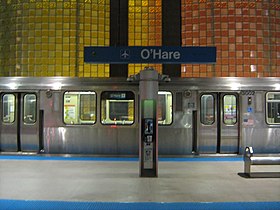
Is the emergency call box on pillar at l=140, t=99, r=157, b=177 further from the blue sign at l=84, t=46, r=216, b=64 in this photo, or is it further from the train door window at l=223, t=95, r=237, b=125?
the train door window at l=223, t=95, r=237, b=125

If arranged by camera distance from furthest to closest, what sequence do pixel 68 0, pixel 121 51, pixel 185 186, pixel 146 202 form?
pixel 68 0
pixel 121 51
pixel 185 186
pixel 146 202

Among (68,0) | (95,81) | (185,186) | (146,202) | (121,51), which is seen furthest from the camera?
(68,0)

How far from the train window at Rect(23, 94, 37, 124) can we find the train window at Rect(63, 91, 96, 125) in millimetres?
1009

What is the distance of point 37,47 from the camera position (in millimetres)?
13711

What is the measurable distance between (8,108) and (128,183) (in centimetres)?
564

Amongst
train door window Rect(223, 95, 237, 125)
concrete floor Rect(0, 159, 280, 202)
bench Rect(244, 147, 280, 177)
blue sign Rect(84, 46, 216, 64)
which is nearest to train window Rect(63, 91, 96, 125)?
concrete floor Rect(0, 159, 280, 202)

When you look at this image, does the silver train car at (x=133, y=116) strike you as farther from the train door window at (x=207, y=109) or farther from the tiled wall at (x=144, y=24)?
the tiled wall at (x=144, y=24)

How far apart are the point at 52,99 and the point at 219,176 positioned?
559cm

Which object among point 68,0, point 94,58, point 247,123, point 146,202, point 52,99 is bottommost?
point 146,202

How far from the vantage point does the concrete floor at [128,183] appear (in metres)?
6.29

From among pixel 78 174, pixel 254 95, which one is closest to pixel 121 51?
pixel 78 174

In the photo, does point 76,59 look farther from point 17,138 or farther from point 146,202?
point 146,202

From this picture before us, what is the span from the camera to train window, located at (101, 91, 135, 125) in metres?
10.7

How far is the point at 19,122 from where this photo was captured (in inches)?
433
